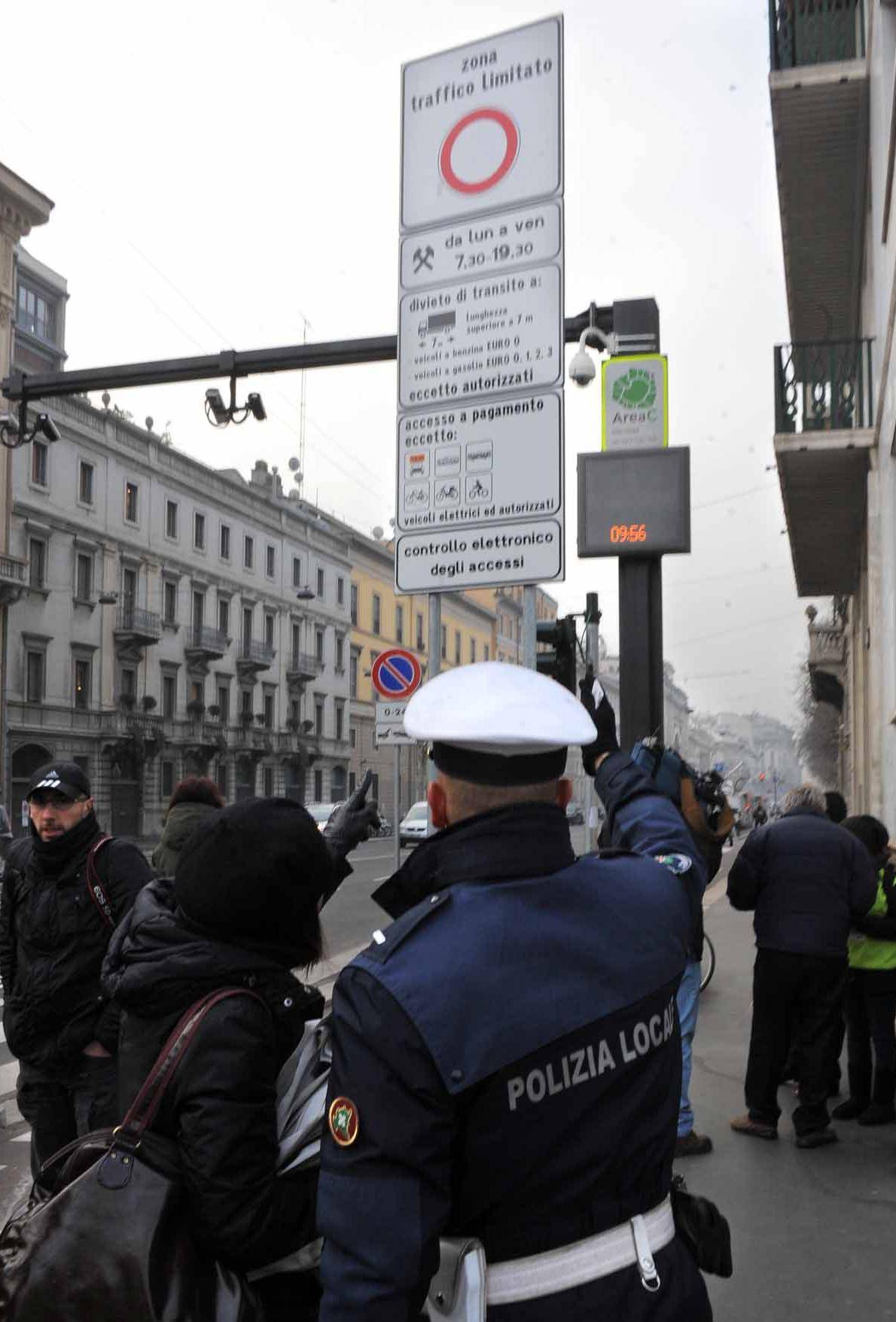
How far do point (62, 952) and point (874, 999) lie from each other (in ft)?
14.4

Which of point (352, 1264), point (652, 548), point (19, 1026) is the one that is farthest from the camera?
point (652, 548)

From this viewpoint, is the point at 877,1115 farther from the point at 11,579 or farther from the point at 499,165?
the point at 11,579

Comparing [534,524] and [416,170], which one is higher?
[416,170]

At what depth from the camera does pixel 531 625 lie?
164 inches

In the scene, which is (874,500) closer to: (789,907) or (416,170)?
(789,907)

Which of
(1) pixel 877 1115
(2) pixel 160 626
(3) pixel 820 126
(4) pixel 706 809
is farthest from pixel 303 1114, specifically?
(2) pixel 160 626

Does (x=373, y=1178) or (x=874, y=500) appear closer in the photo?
(x=373, y=1178)

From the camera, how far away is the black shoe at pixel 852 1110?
6.68m

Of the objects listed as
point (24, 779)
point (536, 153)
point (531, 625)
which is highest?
point (536, 153)

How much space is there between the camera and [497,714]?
166cm

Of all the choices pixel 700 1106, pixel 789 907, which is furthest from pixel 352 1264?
pixel 700 1106

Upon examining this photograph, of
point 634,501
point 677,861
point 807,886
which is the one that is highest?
point 634,501

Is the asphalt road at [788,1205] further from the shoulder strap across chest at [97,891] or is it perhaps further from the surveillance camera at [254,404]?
the surveillance camera at [254,404]

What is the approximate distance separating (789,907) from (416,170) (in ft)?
12.8
